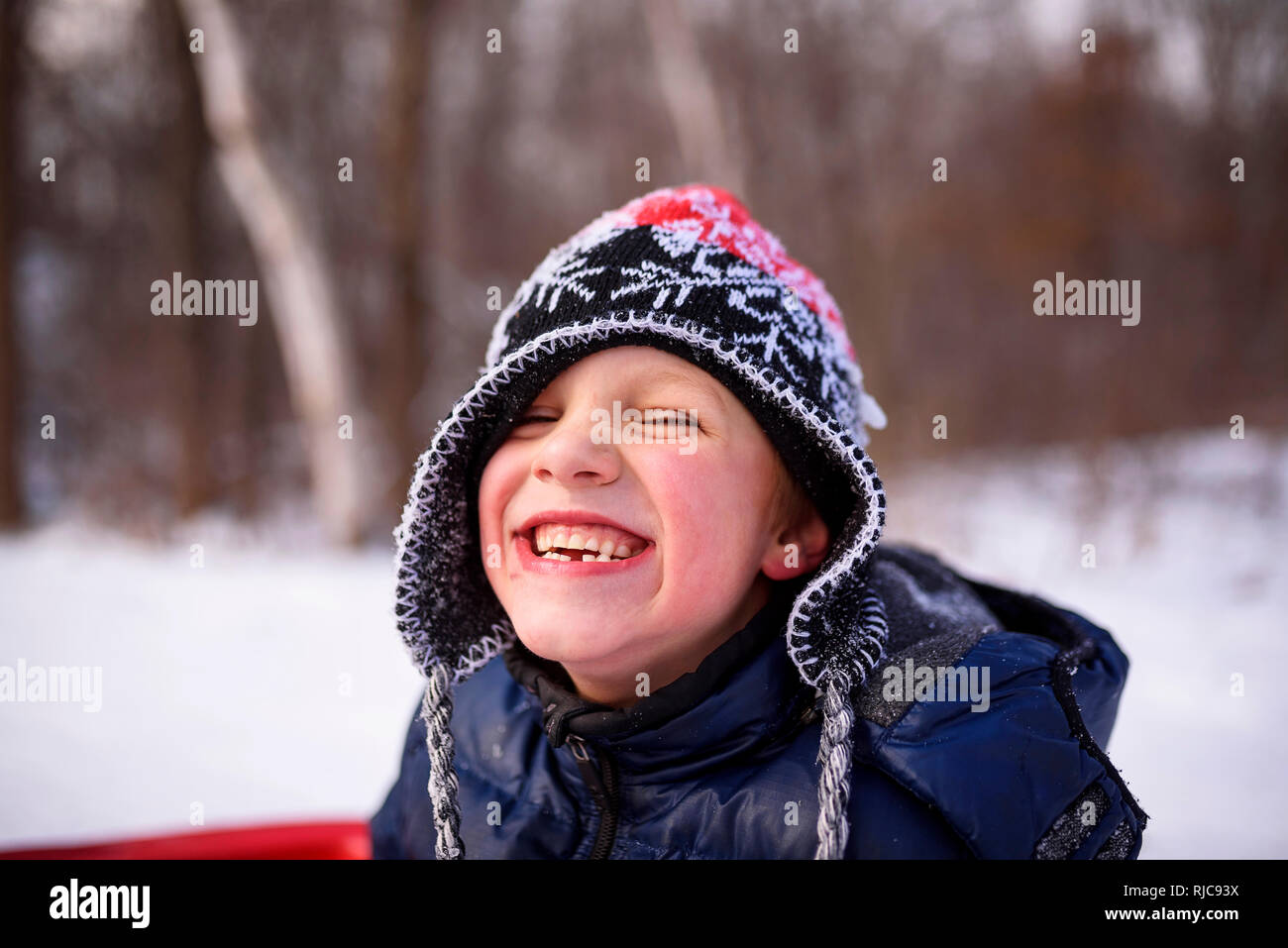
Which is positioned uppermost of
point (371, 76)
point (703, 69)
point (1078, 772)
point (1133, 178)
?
point (371, 76)

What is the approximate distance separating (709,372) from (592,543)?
29 centimetres

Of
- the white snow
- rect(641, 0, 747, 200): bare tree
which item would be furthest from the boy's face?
rect(641, 0, 747, 200): bare tree

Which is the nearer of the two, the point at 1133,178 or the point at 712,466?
the point at 712,466

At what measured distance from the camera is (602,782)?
1267 mm

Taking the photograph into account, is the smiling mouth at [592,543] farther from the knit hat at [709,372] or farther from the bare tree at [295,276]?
the bare tree at [295,276]

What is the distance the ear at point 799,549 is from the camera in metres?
1.32

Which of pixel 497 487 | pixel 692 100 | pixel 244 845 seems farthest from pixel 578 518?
pixel 692 100

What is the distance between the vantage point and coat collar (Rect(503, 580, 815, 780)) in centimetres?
120

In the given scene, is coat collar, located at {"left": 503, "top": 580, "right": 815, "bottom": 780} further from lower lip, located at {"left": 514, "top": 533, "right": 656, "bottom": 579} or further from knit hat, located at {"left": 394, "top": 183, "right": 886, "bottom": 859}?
lower lip, located at {"left": 514, "top": 533, "right": 656, "bottom": 579}

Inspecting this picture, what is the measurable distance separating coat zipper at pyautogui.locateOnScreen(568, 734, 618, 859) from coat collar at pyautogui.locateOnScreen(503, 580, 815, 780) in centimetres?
1

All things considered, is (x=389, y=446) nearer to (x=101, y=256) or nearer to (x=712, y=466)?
(x=101, y=256)

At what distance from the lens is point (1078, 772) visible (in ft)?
3.72
